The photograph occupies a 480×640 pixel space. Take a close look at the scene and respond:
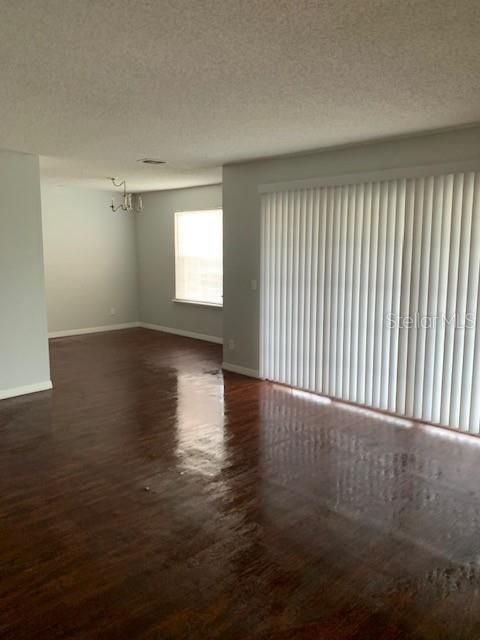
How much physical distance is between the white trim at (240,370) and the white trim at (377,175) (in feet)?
6.63

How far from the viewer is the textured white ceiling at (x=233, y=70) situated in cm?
203

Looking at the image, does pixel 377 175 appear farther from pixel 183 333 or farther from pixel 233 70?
pixel 183 333

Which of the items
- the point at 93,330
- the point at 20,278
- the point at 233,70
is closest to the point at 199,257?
the point at 93,330

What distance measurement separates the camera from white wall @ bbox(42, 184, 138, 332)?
8.21 m

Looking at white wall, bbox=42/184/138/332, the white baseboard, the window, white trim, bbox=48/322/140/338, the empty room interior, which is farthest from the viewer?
white trim, bbox=48/322/140/338

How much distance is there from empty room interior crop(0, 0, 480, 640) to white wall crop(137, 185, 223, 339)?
81cm

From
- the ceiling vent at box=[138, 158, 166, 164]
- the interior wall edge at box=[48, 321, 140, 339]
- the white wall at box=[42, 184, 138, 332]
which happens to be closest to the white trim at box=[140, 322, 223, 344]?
the interior wall edge at box=[48, 321, 140, 339]

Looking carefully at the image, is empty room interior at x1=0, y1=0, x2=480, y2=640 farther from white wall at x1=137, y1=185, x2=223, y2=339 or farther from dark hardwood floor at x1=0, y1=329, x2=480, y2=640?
white wall at x1=137, y1=185, x2=223, y2=339

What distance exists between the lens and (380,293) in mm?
4566

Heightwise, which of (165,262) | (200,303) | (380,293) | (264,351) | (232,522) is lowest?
(232,522)

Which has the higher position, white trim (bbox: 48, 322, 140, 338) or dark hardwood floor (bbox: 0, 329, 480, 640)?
white trim (bbox: 48, 322, 140, 338)

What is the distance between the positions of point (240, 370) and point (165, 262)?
3.33 m

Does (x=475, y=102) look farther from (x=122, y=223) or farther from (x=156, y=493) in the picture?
(x=122, y=223)

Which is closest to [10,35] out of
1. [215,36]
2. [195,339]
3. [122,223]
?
[215,36]
